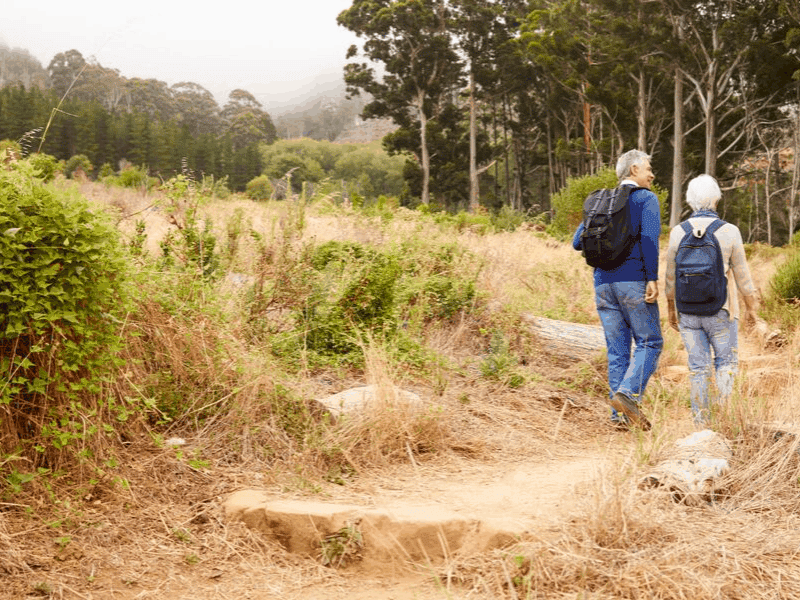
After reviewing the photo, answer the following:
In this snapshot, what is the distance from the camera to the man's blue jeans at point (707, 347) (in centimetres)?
455

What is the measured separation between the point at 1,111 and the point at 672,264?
45236 millimetres

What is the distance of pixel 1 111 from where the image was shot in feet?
138

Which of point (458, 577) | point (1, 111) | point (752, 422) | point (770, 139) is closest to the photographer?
→ point (458, 577)

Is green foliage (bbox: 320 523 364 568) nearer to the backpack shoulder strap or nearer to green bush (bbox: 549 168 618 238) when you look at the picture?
the backpack shoulder strap

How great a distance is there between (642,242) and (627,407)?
1.05m

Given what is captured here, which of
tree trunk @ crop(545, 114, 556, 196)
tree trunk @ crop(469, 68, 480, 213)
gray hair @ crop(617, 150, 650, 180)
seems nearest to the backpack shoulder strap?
gray hair @ crop(617, 150, 650, 180)

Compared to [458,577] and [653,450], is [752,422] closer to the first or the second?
[653,450]

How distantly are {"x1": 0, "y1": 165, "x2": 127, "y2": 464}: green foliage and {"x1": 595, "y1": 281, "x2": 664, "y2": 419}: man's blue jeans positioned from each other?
10.1 feet

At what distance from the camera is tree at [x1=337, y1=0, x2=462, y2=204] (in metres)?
36.6

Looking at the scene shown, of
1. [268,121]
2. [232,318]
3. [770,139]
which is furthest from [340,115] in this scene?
[232,318]

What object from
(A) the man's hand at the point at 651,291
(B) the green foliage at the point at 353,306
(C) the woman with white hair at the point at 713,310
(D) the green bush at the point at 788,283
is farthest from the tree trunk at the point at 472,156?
(C) the woman with white hair at the point at 713,310

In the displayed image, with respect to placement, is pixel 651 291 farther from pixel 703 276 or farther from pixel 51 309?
pixel 51 309

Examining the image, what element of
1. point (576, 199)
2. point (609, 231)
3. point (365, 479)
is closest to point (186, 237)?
point (365, 479)

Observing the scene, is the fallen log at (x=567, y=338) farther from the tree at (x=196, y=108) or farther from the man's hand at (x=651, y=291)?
the tree at (x=196, y=108)
